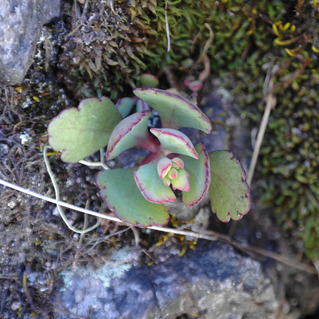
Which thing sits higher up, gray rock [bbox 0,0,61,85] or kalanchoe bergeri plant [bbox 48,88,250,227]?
gray rock [bbox 0,0,61,85]

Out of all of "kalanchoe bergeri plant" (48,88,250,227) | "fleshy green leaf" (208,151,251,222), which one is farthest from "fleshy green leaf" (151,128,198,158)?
"fleshy green leaf" (208,151,251,222)

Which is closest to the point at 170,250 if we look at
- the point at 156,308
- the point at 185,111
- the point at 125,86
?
the point at 156,308

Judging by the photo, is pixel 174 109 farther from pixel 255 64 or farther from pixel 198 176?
pixel 255 64

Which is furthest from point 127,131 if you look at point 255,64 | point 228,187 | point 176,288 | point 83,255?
point 255,64

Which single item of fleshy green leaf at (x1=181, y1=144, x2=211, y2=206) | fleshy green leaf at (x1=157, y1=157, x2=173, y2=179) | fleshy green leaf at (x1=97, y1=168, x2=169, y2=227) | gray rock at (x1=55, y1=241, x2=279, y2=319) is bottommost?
gray rock at (x1=55, y1=241, x2=279, y2=319)

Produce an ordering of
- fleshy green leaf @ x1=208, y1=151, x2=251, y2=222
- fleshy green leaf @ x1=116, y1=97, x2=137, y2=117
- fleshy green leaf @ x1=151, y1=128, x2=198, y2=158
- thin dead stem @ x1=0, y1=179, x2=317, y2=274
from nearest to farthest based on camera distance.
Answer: fleshy green leaf @ x1=151, y1=128, x2=198, y2=158 → fleshy green leaf @ x1=208, y1=151, x2=251, y2=222 → thin dead stem @ x1=0, y1=179, x2=317, y2=274 → fleshy green leaf @ x1=116, y1=97, x2=137, y2=117

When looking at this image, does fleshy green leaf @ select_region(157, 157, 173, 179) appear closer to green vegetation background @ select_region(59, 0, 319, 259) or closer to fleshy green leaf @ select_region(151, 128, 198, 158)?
fleshy green leaf @ select_region(151, 128, 198, 158)

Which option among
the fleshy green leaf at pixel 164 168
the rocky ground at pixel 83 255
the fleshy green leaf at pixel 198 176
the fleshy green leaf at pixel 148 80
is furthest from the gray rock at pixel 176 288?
the fleshy green leaf at pixel 148 80
